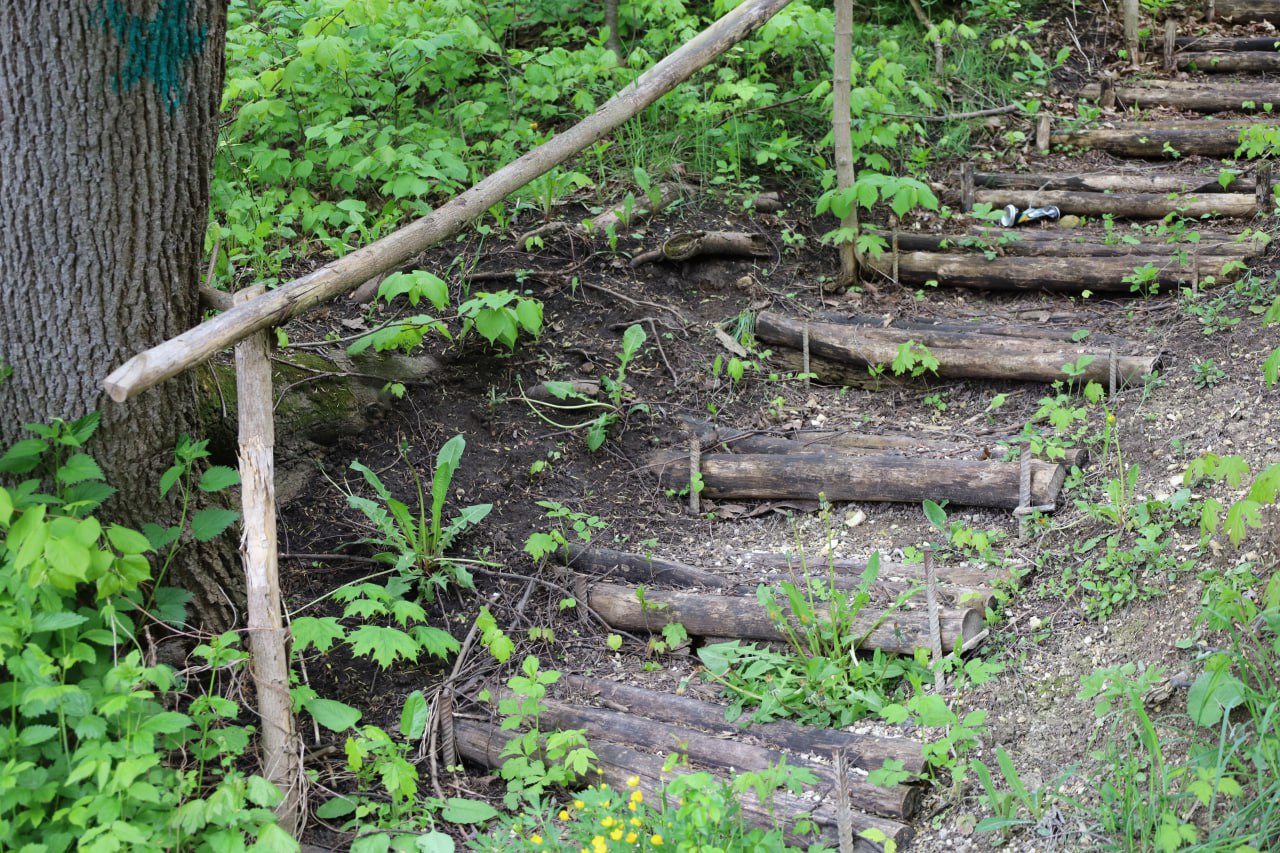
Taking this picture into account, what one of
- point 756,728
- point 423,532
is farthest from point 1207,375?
point 423,532

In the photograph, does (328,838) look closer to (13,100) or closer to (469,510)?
(469,510)

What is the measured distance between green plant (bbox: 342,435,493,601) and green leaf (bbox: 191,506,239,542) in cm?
60

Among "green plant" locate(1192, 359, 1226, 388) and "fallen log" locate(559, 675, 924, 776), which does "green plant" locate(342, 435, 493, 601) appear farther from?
"green plant" locate(1192, 359, 1226, 388)

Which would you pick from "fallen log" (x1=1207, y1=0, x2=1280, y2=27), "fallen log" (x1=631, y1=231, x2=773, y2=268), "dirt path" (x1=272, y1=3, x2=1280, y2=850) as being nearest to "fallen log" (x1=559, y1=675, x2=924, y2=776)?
"dirt path" (x1=272, y1=3, x2=1280, y2=850)

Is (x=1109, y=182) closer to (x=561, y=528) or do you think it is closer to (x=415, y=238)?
(x=561, y=528)

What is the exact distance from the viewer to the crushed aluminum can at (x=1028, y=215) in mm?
5969

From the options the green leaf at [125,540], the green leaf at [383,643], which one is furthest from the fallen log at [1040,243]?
the green leaf at [125,540]

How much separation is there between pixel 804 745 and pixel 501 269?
287 centimetres

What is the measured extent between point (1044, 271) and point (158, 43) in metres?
4.19

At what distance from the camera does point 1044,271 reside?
540 cm

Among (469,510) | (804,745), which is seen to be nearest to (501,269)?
(469,510)

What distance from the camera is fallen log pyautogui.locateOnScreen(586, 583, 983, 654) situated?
337 cm

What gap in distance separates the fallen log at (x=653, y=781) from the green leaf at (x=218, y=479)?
1045mm

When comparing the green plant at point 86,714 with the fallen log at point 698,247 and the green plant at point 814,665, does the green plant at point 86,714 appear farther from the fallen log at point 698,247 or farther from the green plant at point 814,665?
the fallen log at point 698,247
